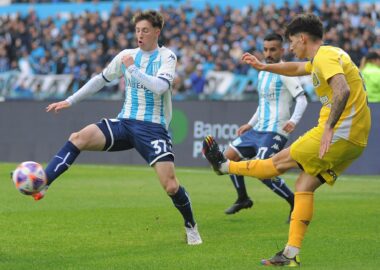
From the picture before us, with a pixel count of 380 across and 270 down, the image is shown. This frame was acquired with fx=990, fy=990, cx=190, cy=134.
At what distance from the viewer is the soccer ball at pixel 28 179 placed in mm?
8672

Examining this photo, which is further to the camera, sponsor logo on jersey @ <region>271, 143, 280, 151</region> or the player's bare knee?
sponsor logo on jersey @ <region>271, 143, 280, 151</region>

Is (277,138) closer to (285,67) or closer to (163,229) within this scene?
(163,229)

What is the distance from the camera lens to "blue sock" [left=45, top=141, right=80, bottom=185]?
9.24 m

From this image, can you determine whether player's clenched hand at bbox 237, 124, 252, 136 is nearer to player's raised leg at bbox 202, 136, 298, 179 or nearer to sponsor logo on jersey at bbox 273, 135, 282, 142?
sponsor logo on jersey at bbox 273, 135, 282, 142

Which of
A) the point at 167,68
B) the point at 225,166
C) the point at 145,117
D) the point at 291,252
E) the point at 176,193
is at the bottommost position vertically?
the point at 176,193

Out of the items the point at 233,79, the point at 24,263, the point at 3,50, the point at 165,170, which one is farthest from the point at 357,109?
the point at 3,50

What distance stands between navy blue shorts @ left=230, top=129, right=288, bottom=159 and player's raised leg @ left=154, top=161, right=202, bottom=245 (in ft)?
8.57

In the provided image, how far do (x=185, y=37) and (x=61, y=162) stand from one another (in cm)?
2101

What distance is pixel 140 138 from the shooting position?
31.9 ft

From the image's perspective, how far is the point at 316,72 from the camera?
26.5 feet

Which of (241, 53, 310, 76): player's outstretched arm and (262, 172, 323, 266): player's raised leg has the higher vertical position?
(241, 53, 310, 76): player's outstretched arm

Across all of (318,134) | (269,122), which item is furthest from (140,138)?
(269,122)

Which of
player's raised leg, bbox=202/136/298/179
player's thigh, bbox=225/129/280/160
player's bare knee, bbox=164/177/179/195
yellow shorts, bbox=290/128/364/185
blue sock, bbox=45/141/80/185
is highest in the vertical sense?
yellow shorts, bbox=290/128/364/185

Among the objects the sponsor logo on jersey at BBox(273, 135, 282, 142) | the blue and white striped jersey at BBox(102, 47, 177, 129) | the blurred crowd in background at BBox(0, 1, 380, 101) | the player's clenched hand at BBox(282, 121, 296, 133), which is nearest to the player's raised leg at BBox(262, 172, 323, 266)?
the blue and white striped jersey at BBox(102, 47, 177, 129)
